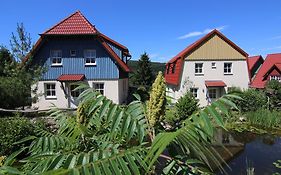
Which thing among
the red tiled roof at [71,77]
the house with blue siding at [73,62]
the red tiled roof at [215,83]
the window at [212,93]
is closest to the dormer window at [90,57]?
the house with blue siding at [73,62]

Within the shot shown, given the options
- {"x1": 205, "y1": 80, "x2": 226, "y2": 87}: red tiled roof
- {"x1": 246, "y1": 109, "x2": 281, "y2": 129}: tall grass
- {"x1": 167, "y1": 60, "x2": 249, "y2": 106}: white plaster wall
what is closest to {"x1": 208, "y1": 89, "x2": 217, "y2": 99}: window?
{"x1": 167, "y1": 60, "x2": 249, "y2": 106}: white plaster wall

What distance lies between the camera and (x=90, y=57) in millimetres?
27391

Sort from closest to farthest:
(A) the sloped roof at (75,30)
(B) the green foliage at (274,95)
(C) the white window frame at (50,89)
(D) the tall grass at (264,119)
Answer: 1. (D) the tall grass at (264,119)
2. (B) the green foliage at (274,95)
3. (A) the sloped roof at (75,30)
4. (C) the white window frame at (50,89)

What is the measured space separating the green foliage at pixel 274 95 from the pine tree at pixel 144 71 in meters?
27.9

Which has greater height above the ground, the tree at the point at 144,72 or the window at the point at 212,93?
the tree at the point at 144,72

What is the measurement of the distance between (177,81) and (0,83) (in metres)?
17.5

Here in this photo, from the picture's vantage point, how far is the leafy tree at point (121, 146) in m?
2.16

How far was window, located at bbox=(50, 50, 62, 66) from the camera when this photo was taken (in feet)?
89.8

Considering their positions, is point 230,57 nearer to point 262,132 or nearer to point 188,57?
point 188,57

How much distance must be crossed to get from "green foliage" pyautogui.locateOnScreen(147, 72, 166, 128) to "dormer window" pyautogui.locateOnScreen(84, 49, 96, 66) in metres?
25.0

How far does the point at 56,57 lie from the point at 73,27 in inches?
127

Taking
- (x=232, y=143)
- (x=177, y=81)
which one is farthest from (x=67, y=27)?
(x=232, y=143)

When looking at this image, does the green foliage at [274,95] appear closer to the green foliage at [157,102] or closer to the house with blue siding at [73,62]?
the house with blue siding at [73,62]

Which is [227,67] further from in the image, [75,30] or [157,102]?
[157,102]
